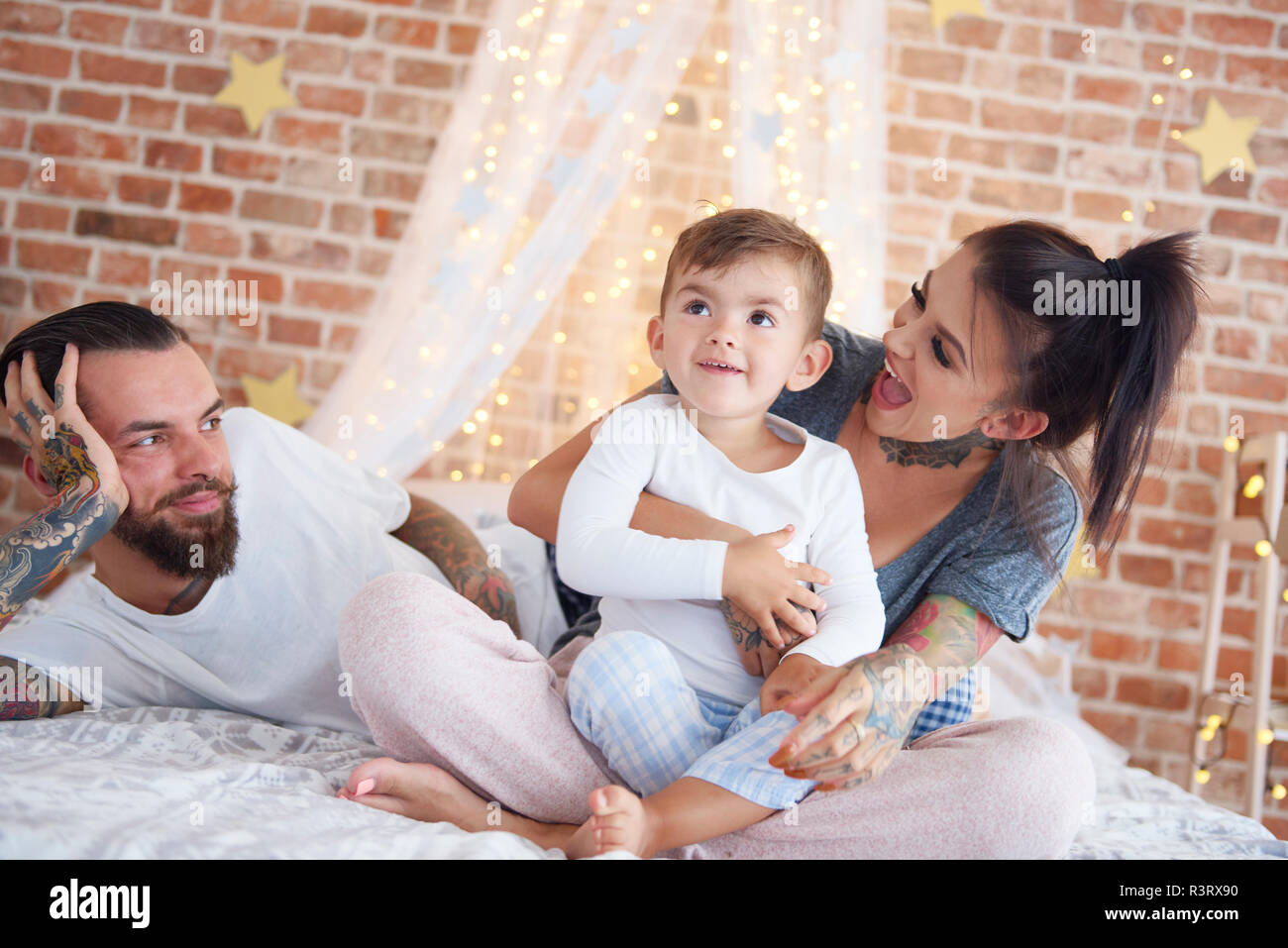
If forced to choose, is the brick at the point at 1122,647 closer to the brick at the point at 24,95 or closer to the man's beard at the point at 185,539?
the man's beard at the point at 185,539

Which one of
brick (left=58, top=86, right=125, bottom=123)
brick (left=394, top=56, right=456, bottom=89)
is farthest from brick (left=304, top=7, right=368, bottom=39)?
brick (left=58, top=86, right=125, bottom=123)

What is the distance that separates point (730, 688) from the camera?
1.10 meters

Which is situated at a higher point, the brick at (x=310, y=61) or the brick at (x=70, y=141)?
the brick at (x=310, y=61)

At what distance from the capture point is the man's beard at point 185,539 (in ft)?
4.20

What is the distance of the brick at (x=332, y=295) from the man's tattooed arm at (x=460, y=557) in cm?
94

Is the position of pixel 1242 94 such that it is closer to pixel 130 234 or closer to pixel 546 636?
pixel 546 636

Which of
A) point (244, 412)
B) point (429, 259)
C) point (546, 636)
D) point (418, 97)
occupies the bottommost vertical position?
point (546, 636)

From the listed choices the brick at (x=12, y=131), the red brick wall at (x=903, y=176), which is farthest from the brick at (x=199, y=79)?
the brick at (x=12, y=131)

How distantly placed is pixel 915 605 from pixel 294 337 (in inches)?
68.4

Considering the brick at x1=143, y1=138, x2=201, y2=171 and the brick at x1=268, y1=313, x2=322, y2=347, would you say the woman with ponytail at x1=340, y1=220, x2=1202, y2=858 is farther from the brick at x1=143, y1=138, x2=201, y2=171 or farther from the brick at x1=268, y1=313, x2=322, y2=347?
the brick at x1=143, y1=138, x2=201, y2=171

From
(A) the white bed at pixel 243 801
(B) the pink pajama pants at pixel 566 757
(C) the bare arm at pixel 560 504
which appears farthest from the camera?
(C) the bare arm at pixel 560 504

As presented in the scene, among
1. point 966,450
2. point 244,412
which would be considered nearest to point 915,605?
point 966,450
